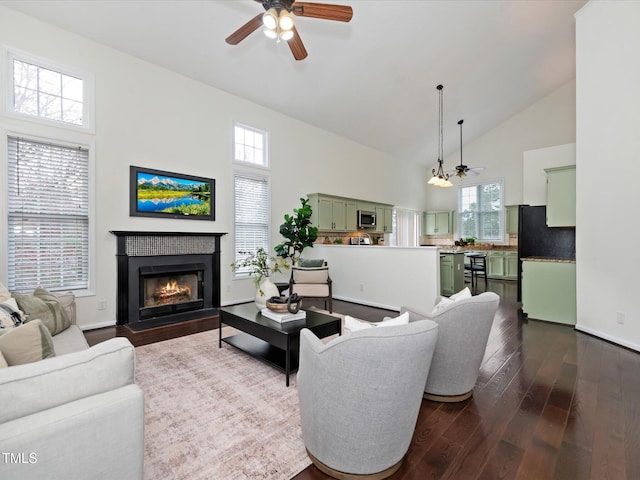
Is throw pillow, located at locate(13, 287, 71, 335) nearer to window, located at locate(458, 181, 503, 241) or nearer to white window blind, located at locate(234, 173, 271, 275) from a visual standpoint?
white window blind, located at locate(234, 173, 271, 275)

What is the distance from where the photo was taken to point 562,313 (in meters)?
4.41

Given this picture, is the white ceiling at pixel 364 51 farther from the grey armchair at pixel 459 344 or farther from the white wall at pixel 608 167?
the grey armchair at pixel 459 344

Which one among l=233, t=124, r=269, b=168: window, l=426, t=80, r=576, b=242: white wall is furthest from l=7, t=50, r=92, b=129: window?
l=426, t=80, r=576, b=242: white wall

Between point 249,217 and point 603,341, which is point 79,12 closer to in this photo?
point 249,217

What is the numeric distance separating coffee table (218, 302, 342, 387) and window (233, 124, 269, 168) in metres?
3.43

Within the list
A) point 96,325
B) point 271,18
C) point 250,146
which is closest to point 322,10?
point 271,18

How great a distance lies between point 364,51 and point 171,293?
5.06 m

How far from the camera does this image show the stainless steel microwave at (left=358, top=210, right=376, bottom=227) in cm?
805

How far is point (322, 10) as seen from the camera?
2.71 m

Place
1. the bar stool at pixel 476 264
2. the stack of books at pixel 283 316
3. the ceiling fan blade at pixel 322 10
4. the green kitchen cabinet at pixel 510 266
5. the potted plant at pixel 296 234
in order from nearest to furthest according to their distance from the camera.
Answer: the ceiling fan blade at pixel 322 10 → the stack of books at pixel 283 316 → the potted plant at pixel 296 234 → the bar stool at pixel 476 264 → the green kitchen cabinet at pixel 510 266

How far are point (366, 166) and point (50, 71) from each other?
21.9ft

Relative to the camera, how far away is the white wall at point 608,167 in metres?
3.51

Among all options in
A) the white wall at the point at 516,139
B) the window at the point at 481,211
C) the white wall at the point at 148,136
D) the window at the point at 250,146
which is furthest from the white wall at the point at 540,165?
the window at the point at 250,146

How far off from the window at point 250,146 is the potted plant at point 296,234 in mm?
1209
